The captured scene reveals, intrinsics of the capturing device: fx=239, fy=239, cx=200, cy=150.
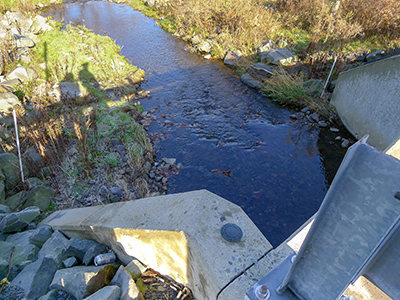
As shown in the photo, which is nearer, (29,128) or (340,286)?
(340,286)

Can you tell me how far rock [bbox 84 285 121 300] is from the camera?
1.99 metres

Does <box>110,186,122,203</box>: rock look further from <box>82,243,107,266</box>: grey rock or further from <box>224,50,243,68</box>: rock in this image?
<box>224,50,243,68</box>: rock

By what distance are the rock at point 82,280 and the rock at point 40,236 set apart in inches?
40.3

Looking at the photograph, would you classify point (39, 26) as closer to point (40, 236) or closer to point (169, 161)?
point (169, 161)

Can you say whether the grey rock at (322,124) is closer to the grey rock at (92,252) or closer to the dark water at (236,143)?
the dark water at (236,143)

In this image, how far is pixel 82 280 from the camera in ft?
7.17

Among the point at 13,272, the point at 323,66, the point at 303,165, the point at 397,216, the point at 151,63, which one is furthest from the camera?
the point at 151,63

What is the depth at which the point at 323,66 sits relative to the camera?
8.49 metres

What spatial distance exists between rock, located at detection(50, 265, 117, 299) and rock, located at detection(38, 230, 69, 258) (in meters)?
0.66

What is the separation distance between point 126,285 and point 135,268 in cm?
29

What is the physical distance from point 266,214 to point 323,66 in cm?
650

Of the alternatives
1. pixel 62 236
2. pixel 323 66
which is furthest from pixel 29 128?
pixel 323 66

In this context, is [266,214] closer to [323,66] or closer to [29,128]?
[29,128]

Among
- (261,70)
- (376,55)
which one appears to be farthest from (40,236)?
(376,55)
